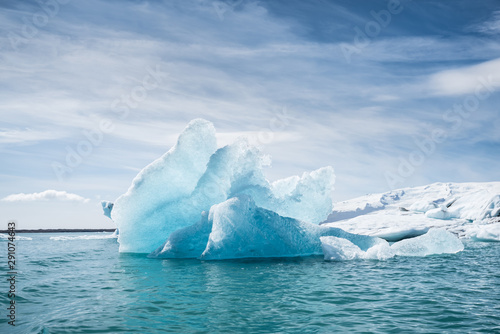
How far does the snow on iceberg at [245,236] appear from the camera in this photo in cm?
1391

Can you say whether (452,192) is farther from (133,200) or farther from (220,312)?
(220,312)

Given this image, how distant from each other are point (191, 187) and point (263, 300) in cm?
1057

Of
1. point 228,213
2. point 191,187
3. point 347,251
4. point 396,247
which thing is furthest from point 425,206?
point 228,213

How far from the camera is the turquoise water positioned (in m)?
5.54

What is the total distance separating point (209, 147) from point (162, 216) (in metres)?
3.64

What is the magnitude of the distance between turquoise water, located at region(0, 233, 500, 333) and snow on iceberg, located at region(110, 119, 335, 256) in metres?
4.75

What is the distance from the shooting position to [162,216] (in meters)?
16.7

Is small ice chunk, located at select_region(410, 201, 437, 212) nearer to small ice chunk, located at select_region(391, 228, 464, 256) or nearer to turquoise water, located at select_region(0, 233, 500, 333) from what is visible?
small ice chunk, located at select_region(391, 228, 464, 256)

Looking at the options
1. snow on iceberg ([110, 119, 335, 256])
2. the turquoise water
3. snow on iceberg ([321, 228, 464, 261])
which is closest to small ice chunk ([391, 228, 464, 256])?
snow on iceberg ([321, 228, 464, 261])

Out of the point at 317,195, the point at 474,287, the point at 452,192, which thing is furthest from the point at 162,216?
the point at 452,192

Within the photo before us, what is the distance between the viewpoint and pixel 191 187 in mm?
17203

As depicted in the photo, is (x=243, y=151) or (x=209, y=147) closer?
(x=243, y=151)

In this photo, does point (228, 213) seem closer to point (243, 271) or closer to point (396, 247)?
point (243, 271)

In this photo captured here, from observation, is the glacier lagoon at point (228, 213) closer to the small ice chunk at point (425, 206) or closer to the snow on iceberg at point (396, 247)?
the snow on iceberg at point (396, 247)
